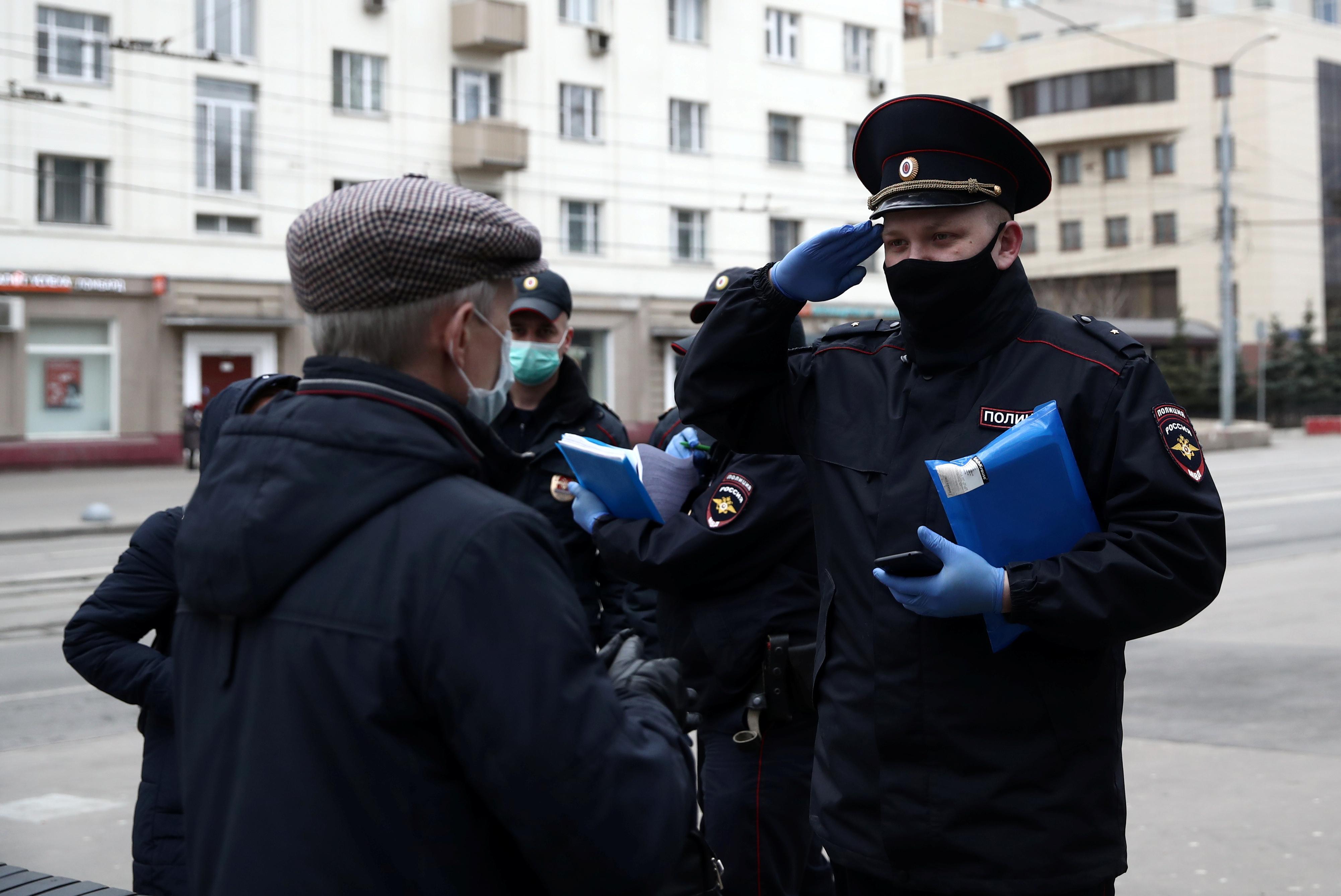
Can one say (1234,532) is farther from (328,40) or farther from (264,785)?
(328,40)

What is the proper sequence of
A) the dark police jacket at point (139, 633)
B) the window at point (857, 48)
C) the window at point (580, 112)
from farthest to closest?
the window at point (857, 48)
the window at point (580, 112)
the dark police jacket at point (139, 633)

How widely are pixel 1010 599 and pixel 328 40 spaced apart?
31934mm

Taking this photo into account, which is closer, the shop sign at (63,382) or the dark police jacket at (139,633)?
the dark police jacket at (139,633)

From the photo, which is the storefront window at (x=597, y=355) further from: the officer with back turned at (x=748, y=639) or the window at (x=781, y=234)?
the officer with back turned at (x=748, y=639)

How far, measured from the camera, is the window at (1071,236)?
215ft

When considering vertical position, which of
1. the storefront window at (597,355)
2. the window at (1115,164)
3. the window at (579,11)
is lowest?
the storefront window at (597,355)

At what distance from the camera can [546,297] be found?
479cm

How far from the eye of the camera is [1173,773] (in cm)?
639

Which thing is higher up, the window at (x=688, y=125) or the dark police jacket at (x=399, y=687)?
the window at (x=688, y=125)

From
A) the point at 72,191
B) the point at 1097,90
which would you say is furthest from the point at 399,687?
the point at 1097,90

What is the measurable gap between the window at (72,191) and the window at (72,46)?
5.59 ft

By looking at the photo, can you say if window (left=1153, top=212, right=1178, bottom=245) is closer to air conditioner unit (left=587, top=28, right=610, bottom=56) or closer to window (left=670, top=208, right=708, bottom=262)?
window (left=670, top=208, right=708, bottom=262)

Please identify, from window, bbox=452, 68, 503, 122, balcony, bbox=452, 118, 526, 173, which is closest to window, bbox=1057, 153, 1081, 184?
window, bbox=452, 68, 503, 122

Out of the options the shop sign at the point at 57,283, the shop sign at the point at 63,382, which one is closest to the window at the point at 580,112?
the shop sign at the point at 57,283
